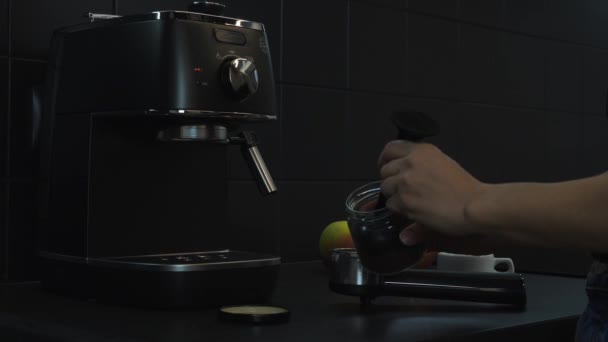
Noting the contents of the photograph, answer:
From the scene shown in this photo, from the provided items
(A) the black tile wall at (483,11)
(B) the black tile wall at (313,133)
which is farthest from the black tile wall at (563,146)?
(B) the black tile wall at (313,133)

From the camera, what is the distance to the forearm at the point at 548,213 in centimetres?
80

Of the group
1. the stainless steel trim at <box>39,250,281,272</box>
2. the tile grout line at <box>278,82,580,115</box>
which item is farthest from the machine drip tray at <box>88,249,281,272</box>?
the tile grout line at <box>278,82,580,115</box>

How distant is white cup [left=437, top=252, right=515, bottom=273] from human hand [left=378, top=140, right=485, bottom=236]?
563 mm

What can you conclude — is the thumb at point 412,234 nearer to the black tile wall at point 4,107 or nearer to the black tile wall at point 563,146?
the black tile wall at point 4,107

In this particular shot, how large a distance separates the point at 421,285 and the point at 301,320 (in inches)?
7.8

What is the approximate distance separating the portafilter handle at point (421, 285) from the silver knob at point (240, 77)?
0.80 ft

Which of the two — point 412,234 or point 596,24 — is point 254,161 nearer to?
point 412,234

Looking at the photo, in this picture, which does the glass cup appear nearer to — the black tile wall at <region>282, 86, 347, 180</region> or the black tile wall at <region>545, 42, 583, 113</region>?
the black tile wall at <region>282, 86, 347, 180</region>

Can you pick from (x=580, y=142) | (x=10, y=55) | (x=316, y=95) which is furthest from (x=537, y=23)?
(x=10, y=55)

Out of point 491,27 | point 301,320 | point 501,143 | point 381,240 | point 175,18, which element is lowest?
point 301,320

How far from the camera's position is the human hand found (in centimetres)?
85

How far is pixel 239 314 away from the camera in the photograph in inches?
38.3

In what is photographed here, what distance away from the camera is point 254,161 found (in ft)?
3.63

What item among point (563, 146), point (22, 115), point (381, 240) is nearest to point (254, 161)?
point (381, 240)
